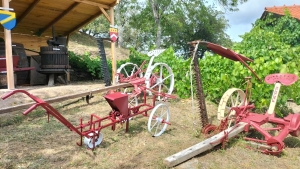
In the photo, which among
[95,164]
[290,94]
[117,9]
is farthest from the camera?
[117,9]

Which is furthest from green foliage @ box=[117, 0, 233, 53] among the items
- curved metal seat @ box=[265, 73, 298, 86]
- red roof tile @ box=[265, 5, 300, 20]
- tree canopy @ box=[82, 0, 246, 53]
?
curved metal seat @ box=[265, 73, 298, 86]

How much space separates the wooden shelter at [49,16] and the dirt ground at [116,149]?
4.20m

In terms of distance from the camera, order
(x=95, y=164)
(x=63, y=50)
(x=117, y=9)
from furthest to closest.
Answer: (x=117, y=9)
(x=63, y=50)
(x=95, y=164)

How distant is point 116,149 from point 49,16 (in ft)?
24.8

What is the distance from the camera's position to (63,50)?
8.68m

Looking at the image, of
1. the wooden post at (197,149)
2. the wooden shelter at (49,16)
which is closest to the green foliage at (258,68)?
the wooden post at (197,149)

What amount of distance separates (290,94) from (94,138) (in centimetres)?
417

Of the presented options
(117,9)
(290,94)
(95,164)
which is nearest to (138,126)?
(95,164)

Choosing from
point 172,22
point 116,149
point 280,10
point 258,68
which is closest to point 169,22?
point 172,22

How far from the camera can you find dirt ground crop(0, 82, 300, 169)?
132 inches

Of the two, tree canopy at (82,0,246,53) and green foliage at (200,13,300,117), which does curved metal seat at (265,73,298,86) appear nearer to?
green foliage at (200,13,300,117)

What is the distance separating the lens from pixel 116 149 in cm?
381

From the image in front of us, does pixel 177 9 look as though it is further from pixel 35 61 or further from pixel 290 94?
pixel 290 94

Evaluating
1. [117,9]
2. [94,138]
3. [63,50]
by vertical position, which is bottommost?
[94,138]
